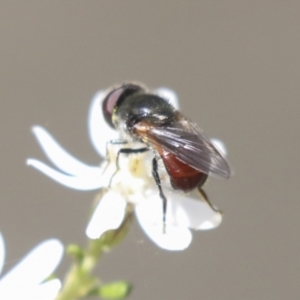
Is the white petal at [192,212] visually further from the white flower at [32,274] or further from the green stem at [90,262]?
the white flower at [32,274]

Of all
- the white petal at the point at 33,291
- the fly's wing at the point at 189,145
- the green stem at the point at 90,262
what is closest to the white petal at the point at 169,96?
the fly's wing at the point at 189,145

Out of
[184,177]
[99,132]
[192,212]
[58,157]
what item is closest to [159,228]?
A: [192,212]

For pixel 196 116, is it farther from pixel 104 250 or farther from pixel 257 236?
pixel 104 250

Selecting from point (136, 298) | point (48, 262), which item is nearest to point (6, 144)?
point (136, 298)

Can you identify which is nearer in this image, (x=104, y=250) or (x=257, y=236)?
(x=104, y=250)

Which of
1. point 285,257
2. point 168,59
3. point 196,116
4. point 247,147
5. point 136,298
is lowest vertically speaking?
point 285,257

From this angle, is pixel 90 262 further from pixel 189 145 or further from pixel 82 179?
pixel 189 145
